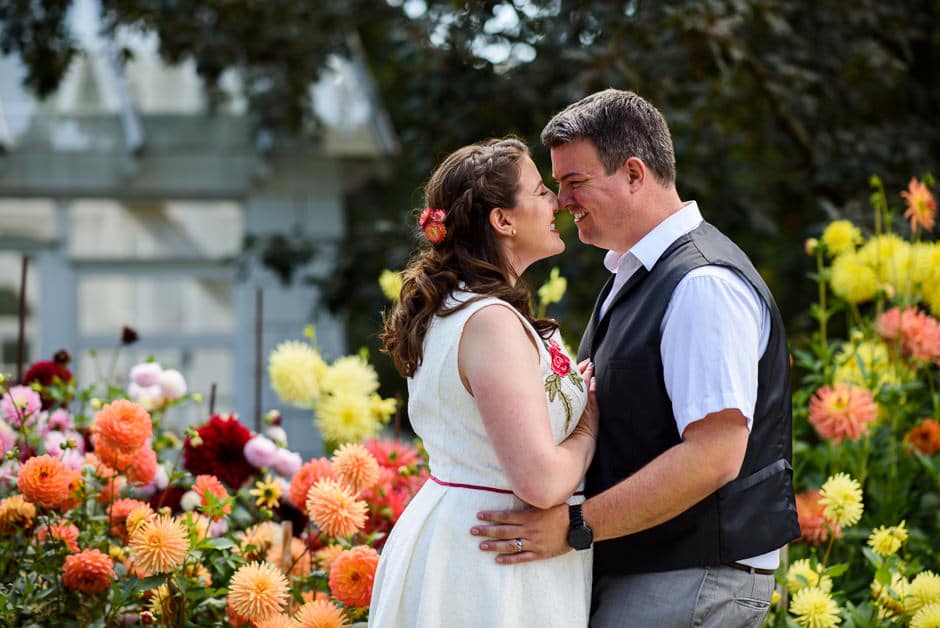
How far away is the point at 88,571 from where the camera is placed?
2129 mm

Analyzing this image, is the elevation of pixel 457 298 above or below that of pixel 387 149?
below

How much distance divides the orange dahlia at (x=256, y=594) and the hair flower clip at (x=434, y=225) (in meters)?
0.73

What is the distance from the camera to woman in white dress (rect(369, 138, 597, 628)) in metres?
1.69

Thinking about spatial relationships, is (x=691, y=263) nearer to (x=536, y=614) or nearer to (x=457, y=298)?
(x=457, y=298)

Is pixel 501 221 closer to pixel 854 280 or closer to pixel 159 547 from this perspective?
pixel 159 547

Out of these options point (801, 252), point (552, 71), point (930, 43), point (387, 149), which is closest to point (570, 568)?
point (552, 71)

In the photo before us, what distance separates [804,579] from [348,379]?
1.20 m

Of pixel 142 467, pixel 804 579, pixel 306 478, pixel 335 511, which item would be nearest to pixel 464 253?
pixel 335 511

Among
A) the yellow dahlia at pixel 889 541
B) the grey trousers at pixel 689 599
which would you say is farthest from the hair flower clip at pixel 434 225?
the yellow dahlia at pixel 889 541

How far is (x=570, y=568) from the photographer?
5.91 feet

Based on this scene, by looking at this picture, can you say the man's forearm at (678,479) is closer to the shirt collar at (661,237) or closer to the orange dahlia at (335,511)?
the shirt collar at (661,237)

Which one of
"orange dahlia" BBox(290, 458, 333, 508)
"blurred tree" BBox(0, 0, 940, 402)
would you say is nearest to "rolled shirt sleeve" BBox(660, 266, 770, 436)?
"orange dahlia" BBox(290, 458, 333, 508)

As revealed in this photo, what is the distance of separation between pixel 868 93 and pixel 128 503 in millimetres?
5063

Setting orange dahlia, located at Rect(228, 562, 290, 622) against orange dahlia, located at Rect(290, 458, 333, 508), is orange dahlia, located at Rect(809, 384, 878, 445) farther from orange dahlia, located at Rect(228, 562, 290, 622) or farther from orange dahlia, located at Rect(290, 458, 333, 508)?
orange dahlia, located at Rect(228, 562, 290, 622)
